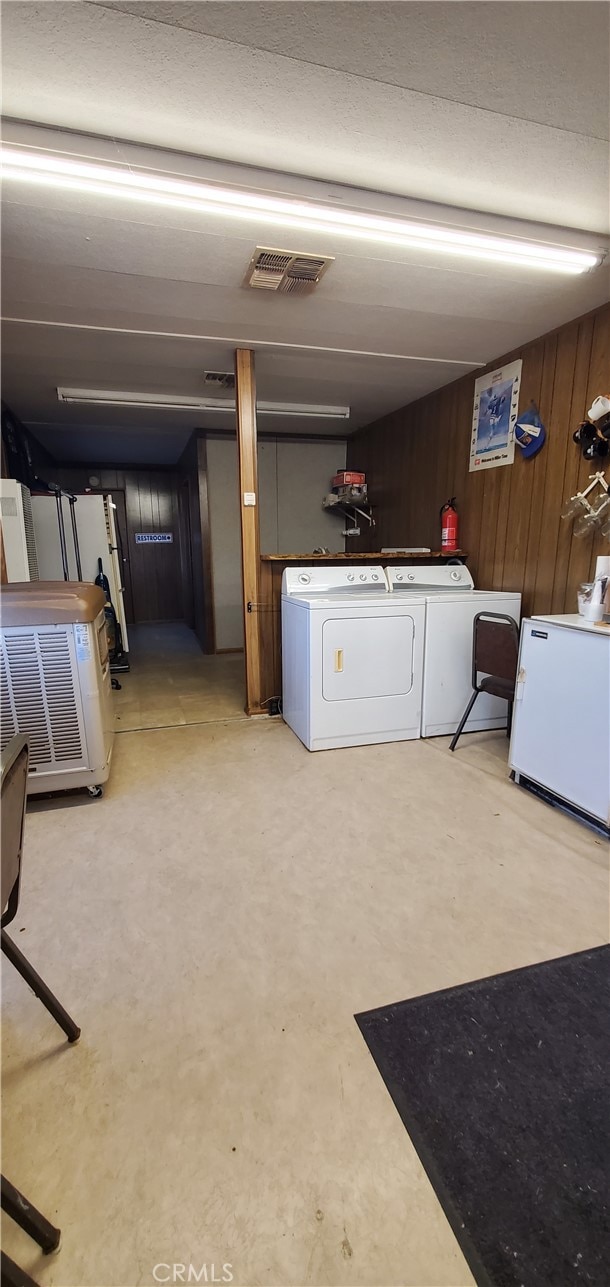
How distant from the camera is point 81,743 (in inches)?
94.6

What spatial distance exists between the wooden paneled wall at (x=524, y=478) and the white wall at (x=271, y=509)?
1.41 m

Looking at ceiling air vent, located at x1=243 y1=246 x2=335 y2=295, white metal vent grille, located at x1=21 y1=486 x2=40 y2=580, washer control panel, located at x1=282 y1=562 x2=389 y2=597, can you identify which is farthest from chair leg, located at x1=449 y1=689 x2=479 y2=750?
white metal vent grille, located at x1=21 y1=486 x2=40 y2=580

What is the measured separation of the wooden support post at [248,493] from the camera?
11.3ft

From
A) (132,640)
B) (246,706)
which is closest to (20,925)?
(246,706)

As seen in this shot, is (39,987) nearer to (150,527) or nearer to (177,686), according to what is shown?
(177,686)

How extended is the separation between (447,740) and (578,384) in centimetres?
231

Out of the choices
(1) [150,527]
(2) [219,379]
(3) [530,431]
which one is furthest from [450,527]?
(1) [150,527]

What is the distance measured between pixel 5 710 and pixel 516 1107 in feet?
7.62

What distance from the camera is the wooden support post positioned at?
344 centimetres

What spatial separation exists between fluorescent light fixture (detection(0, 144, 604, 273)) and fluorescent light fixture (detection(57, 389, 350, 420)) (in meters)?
2.62

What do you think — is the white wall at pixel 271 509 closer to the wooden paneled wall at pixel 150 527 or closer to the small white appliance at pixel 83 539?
the small white appliance at pixel 83 539

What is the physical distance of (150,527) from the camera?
7.70m

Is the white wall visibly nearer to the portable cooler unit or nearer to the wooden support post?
the wooden support post

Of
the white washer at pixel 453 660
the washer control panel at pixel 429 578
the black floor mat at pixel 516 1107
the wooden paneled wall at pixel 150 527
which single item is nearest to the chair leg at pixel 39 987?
the black floor mat at pixel 516 1107
